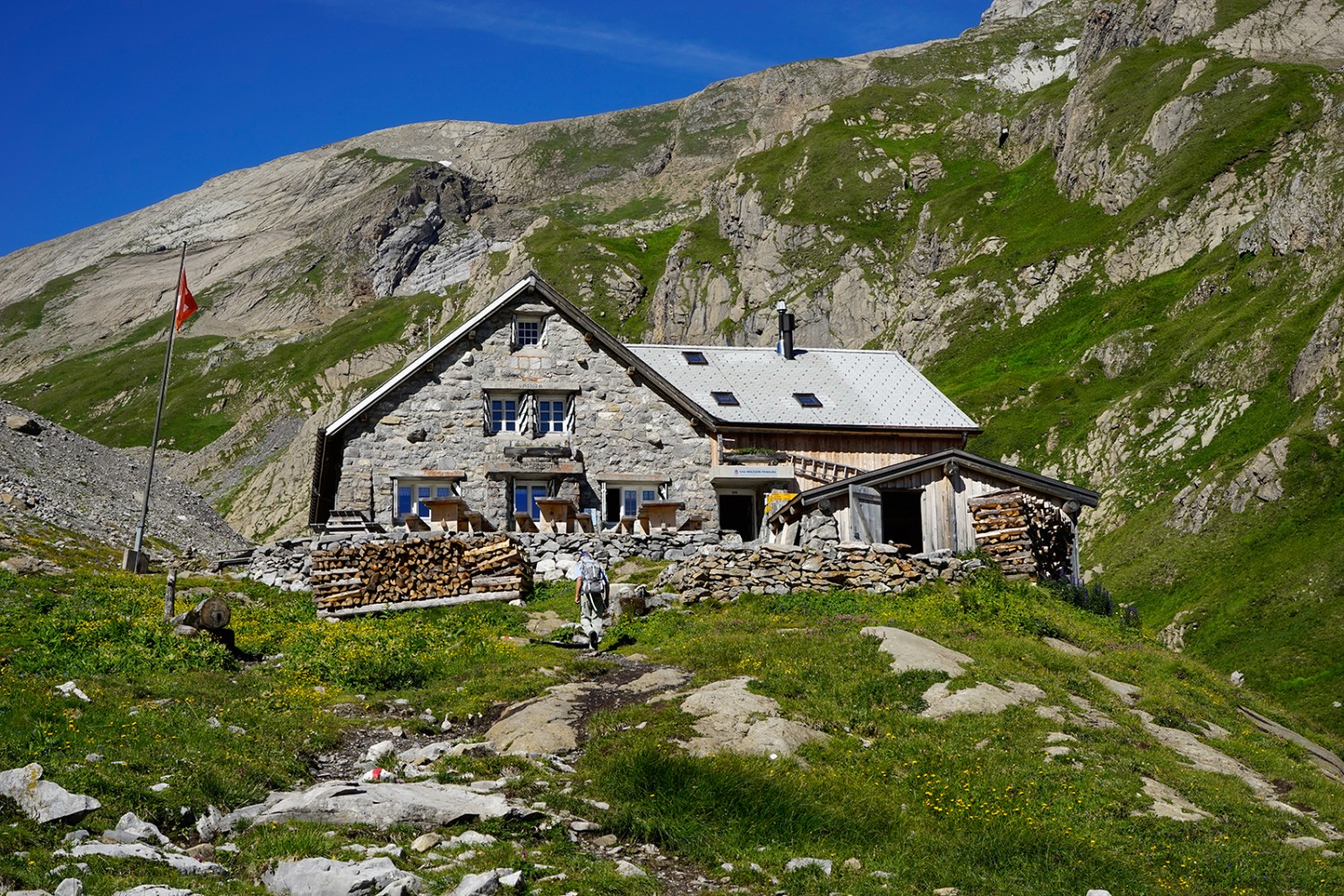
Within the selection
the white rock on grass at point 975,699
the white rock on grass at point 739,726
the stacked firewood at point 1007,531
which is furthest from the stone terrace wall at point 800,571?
the white rock on grass at point 739,726

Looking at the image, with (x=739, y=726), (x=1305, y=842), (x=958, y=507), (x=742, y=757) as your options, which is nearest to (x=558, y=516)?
(x=958, y=507)

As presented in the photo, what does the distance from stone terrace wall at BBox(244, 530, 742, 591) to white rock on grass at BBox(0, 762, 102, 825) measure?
63.6ft

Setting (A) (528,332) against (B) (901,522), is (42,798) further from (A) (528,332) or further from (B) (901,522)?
(B) (901,522)

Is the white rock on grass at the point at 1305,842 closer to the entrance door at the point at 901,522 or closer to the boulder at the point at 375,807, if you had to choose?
the boulder at the point at 375,807

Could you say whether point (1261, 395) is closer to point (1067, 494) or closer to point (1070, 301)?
point (1067, 494)

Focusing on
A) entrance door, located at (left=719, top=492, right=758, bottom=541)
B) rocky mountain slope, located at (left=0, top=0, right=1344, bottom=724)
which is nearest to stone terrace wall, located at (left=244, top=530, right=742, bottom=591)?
entrance door, located at (left=719, top=492, right=758, bottom=541)

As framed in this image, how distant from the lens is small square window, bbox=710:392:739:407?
43.4 meters

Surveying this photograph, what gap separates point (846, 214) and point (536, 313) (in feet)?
397

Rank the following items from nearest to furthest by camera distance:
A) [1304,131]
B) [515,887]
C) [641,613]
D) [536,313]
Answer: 1. [515,887]
2. [641,613]
3. [536,313]
4. [1304,131]

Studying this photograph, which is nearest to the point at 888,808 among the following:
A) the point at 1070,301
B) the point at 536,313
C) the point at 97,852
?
the point at 97,852

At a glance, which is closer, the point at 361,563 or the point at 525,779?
the point at 525,779

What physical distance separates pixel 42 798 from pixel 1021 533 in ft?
83.2

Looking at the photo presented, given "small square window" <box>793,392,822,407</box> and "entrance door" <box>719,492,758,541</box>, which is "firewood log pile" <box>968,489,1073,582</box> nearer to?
"entrance door" <box>719,492,758,541</box>

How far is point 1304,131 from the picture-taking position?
94938mm
